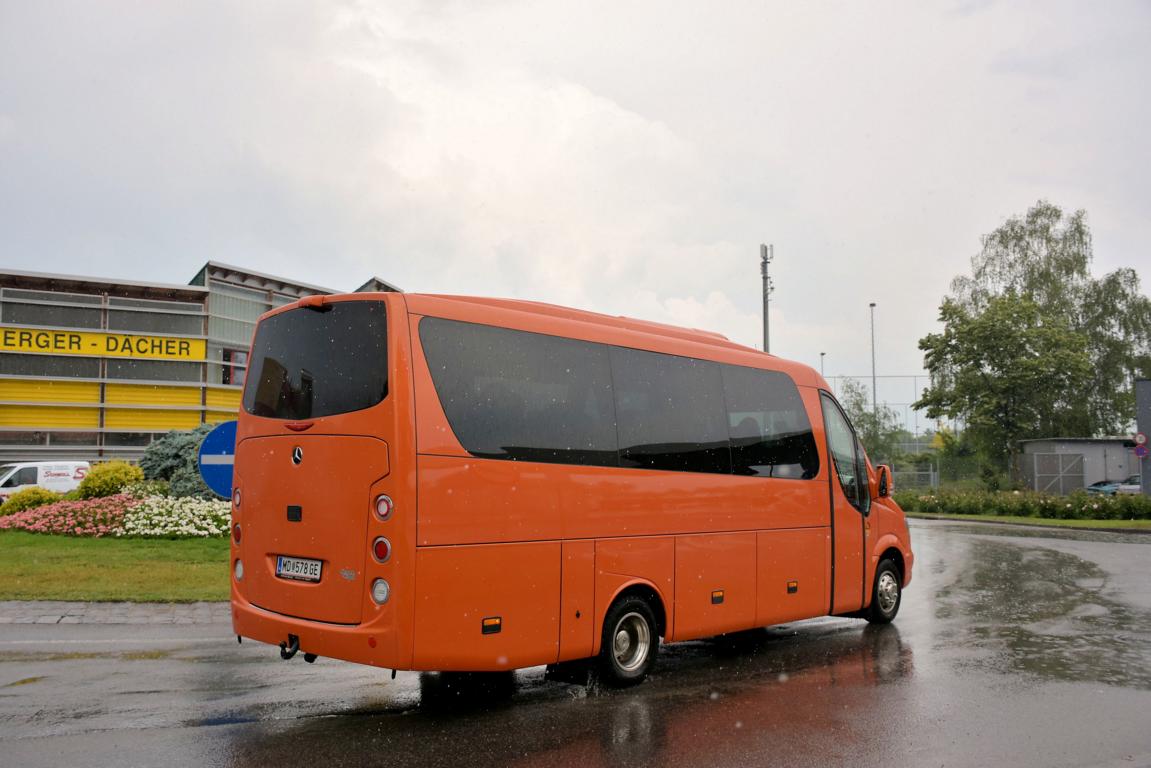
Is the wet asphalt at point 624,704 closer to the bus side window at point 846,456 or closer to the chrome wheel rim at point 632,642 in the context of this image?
the chrome wheel rim at point 632,642

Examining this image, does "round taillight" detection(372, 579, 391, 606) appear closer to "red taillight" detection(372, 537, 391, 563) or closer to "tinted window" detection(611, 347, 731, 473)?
"red taillight" detection(372, 537, 391, 563)

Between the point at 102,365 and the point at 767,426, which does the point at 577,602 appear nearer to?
the point at 767,426

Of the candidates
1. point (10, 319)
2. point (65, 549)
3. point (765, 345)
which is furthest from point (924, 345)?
point (65, 549)

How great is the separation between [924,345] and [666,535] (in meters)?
52.6

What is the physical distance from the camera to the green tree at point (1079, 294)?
199 ft

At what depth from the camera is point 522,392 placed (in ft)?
22.4

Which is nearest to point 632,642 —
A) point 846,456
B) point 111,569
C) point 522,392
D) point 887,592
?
point 522,392

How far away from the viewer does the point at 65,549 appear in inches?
571

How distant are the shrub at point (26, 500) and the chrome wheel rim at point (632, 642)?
16.5m

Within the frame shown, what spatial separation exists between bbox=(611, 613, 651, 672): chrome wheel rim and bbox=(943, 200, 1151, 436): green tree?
58.2m

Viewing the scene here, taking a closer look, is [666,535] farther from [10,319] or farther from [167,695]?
[10,319]

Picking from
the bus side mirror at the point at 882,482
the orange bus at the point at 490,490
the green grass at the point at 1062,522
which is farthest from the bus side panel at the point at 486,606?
the green grass at the point at 1062,522

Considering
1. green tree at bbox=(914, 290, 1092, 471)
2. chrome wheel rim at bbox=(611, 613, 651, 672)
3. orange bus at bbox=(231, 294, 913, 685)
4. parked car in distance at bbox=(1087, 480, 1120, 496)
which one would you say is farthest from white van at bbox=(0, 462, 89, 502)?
green tree at bbox=(914, 290, 1092, 471)

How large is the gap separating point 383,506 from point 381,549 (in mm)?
268
